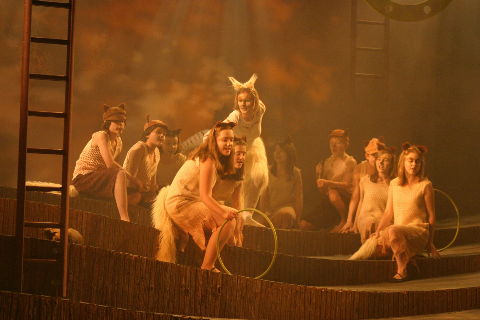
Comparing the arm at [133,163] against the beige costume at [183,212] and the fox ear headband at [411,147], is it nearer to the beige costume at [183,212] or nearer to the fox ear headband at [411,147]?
the beige costume at [183,212]

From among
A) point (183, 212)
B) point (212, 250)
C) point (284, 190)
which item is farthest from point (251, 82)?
point (212, 250)

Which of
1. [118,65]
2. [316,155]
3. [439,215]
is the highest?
[118,65]

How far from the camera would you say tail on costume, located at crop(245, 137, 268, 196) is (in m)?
9.67

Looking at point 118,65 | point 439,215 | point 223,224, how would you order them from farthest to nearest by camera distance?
1. point 439,215
2. point 118,65
3. point 223,224

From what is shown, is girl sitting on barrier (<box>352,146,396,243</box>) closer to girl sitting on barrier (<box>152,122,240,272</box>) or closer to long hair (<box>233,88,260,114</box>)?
long hair (<box>233,88,260,114</box>)

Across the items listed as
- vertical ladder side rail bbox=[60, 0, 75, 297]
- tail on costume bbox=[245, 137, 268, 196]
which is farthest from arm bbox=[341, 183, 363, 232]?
vertical ladder side rail bbox=[60, 0, 75, 297]

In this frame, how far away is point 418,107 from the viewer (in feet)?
34.1

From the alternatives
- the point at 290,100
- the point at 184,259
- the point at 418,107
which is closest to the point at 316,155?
the point at 290,100

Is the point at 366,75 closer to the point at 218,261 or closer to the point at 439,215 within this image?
the point at 439,215

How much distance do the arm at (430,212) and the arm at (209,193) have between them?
7.27ft

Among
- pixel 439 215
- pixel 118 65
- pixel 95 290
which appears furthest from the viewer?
pixel 439 215

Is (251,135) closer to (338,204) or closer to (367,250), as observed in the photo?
(338,204)

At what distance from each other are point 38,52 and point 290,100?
2.74m

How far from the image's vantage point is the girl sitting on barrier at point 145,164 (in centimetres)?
945
